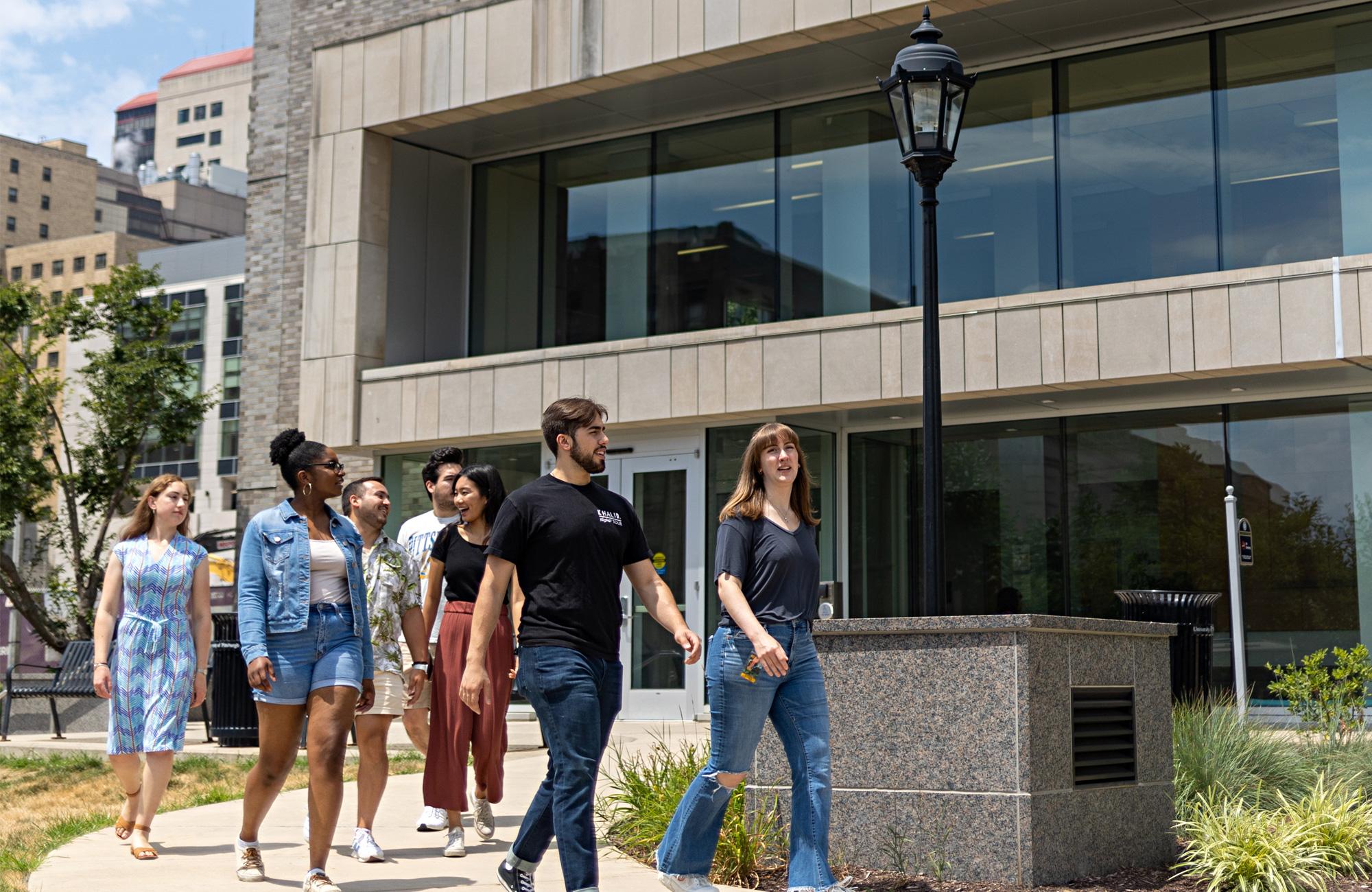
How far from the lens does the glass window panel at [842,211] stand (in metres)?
18.3

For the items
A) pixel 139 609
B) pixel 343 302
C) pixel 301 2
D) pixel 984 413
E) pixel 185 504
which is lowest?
pixel 139 609

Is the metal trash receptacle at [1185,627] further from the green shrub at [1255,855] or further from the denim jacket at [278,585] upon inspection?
the denim jacket at [278,585]

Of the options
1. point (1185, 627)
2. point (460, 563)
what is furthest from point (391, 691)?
point (1185, 627)

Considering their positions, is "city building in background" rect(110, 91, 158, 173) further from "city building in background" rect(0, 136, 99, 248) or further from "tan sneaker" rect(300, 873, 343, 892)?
"tan sneaker" rect(300, 873, 343, 892)

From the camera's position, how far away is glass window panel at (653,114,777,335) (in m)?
19.2

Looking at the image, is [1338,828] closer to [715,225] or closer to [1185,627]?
[1185,627]

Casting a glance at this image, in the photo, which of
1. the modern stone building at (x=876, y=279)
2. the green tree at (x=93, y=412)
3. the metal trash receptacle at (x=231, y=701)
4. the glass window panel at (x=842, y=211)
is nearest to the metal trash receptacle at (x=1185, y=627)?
the modern stone building at (x=876, y=279)

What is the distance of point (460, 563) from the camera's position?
855cm

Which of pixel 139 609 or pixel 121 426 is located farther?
pixel 121 426

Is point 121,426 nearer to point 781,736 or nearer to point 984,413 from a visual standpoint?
point 984,413

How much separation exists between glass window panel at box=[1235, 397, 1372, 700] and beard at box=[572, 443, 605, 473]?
1136 centimetres

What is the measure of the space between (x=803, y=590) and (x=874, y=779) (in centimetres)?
144

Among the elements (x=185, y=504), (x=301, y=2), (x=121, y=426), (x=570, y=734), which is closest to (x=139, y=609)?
(x=185, y=504)

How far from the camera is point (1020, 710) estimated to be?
7258mm
